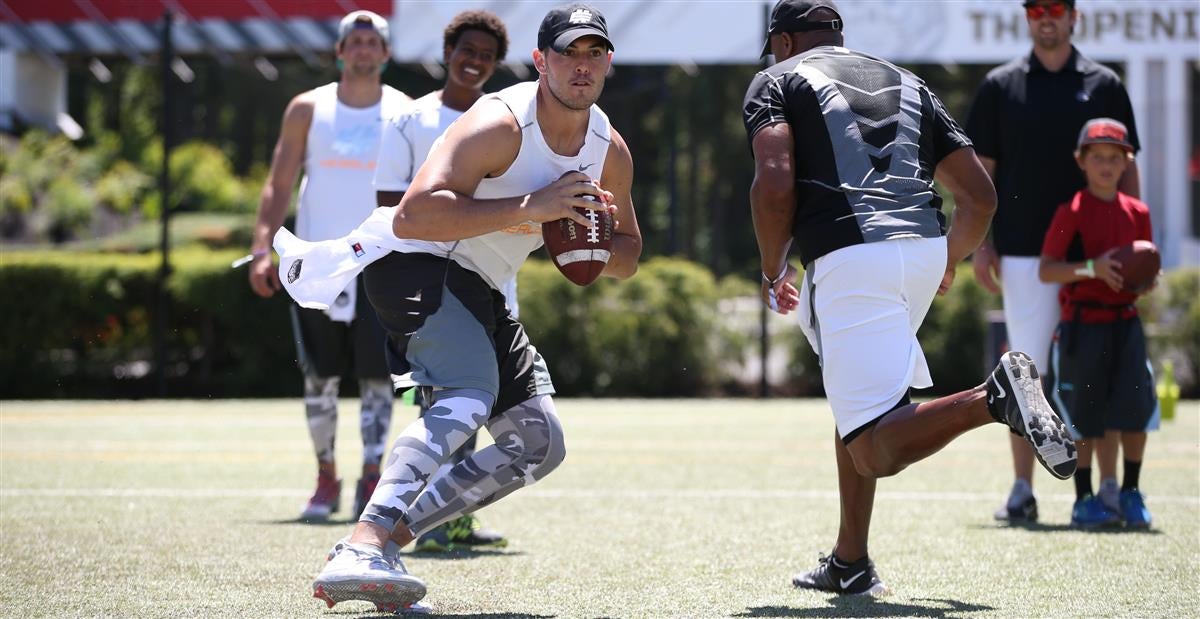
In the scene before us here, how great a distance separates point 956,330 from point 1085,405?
8.86m

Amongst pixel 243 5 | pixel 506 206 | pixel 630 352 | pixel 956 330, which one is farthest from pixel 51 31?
pixel 506 206

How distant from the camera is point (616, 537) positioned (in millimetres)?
6691

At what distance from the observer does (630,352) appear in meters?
16.3

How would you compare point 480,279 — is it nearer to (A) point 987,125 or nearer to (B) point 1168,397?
(A) point 987,125

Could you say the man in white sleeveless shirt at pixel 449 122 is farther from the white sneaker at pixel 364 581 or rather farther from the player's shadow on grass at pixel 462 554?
the white sneaker at pixel 364 581

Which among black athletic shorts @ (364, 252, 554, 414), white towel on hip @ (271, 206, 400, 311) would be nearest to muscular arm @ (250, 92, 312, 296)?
white towel on hip @ (271, 206, 400, 311)

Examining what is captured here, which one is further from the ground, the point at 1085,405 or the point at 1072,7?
the point at 1072,7

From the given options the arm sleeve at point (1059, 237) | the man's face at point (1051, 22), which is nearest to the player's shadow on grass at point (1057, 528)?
the arm sleeve at point (1059, 237)

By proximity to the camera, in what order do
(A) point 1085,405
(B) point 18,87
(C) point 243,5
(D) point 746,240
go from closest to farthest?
1. (A) point 1085,405
2. (C) point 243,5
3. (B) point 18,87
4. (D) point 746,240

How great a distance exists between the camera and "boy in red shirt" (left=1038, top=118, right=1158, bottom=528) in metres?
7.25

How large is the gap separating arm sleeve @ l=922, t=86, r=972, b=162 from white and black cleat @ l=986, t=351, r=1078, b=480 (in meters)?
0.94

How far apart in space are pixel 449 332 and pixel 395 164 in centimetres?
176

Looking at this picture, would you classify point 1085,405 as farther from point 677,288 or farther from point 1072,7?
point 677,288

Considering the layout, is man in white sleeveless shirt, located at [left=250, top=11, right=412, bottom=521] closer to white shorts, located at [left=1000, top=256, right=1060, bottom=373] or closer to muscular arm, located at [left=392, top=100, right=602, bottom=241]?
muscular arm, located at [left=392, top=100, right=602, bottom=241]
